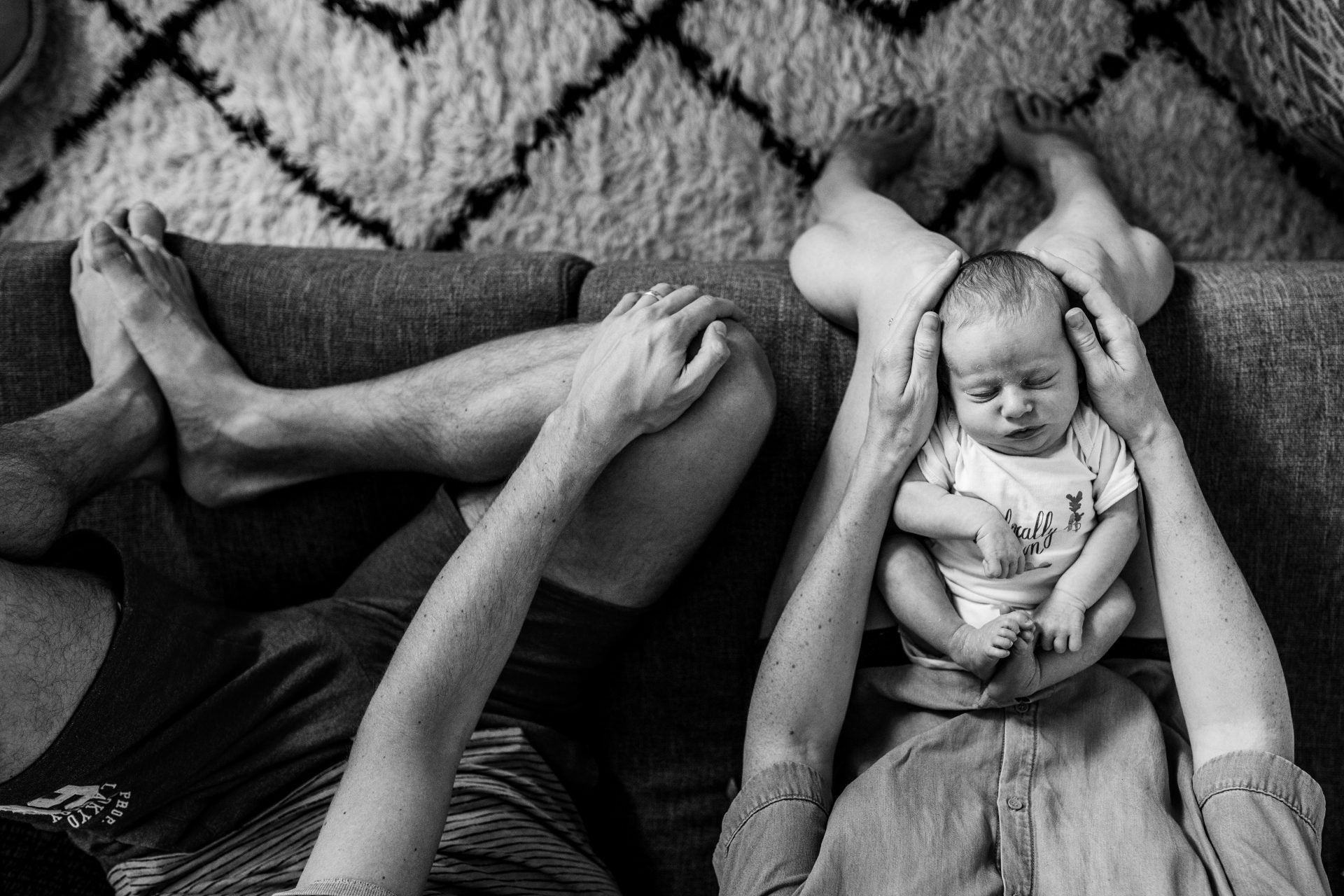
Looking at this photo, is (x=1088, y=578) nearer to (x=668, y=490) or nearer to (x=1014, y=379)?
(x=1014, y=379)

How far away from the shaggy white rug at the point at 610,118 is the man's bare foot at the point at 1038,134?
0.04 metres

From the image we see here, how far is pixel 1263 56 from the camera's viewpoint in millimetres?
1477

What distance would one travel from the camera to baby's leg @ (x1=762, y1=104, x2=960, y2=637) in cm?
121

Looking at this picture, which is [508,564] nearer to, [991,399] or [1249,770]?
[991,399]

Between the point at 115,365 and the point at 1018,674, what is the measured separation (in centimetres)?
108

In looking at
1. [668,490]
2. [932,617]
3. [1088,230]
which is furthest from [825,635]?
[1088,230]

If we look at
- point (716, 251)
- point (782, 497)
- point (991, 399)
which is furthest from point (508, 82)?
point (991, 399)

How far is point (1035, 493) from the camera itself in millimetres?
1092

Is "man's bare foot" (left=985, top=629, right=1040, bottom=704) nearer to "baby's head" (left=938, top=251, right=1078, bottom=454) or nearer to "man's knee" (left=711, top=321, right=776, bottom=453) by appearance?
"baby's head" (left=938, top=251, right=1078, bottom=454)

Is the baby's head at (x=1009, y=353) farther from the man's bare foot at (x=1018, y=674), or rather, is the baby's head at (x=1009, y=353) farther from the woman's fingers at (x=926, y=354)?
the man's bare foot at (x=1018, y=674)

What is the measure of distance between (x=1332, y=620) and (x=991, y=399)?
55 cm

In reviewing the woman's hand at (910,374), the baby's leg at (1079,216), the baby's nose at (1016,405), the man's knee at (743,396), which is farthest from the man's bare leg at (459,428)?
the baby's leg at (1079,216)

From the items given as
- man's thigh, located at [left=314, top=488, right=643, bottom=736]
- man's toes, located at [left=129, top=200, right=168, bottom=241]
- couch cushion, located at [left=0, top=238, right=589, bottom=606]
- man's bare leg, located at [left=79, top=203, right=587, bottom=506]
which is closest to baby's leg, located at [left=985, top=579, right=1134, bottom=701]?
man's thigh, located at [left=314, top=488, right=643, bottom=736]

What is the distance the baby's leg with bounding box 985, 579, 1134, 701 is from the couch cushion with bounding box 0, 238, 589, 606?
2.17 feet
